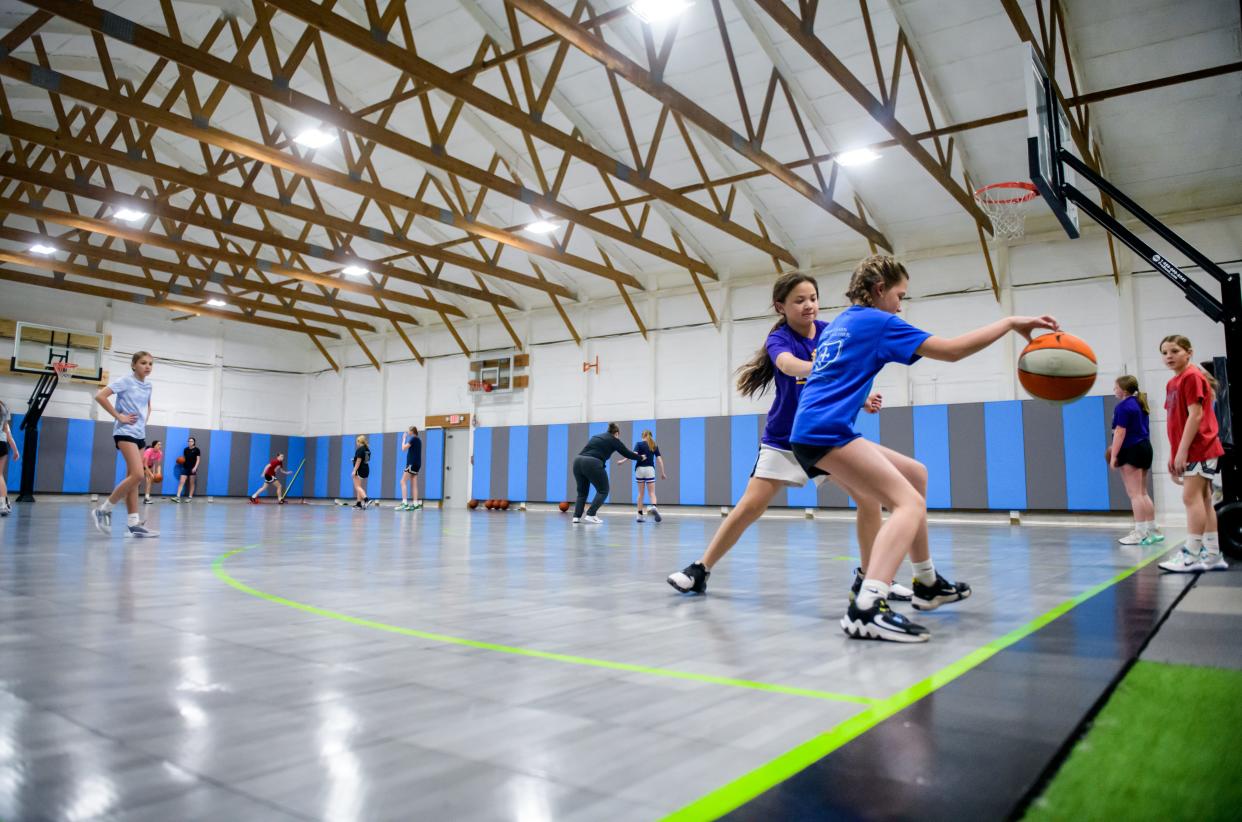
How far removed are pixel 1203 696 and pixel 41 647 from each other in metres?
3.70

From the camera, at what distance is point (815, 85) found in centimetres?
1358

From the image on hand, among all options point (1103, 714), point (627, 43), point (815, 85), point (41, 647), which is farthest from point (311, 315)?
point (1103, 714)

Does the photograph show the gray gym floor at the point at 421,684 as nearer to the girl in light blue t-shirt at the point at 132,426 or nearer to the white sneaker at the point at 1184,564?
the white sneaker at the point at 1184,564

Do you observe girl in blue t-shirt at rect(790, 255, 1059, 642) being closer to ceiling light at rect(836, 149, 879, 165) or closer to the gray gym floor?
the gray gym floor

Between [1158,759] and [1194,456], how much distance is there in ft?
16.6

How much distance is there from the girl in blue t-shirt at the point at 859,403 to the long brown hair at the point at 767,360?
2.05ft

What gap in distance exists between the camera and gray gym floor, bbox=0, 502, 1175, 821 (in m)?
1.57

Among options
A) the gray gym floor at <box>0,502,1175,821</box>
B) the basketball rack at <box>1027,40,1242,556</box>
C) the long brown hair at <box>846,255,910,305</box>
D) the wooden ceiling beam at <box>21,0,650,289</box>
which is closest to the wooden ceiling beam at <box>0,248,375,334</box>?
the wooden ceiling beam at <box>21,0,650,289</box>

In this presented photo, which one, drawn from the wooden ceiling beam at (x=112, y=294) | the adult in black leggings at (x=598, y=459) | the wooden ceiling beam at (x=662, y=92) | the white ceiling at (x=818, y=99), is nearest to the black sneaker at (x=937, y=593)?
the wooden ceiling beam at (x=662, y=92)

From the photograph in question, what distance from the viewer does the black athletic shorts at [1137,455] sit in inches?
319

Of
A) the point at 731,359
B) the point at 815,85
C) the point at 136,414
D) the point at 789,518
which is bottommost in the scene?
the point at 789,518

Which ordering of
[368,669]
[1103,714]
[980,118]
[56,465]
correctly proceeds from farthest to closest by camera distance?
[56,465] < [980,118] < [368,669] < [1103,714]

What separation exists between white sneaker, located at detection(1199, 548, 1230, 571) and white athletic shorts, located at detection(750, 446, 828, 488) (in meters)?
3.21

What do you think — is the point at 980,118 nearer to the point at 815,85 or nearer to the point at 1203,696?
the point at 815,85
